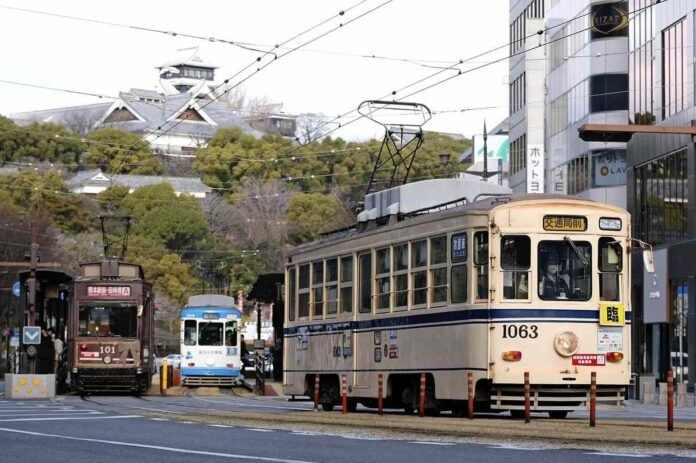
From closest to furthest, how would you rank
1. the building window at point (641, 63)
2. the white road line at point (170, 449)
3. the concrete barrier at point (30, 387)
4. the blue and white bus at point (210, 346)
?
the white road line at point (170, 449) → the concrete barrier at point (30, 387) → the building window at point (641, 63) → the blue and white bus at point (210, 346)

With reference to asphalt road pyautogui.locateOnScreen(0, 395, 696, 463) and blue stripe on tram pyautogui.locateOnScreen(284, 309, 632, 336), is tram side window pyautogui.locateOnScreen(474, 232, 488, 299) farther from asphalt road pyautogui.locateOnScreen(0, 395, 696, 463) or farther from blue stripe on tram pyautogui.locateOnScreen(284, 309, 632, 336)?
asphalt road pyautogui.locateOnScreen(0, 395, 696, 463)

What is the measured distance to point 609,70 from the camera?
54188mm

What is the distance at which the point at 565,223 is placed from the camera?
22.7 m

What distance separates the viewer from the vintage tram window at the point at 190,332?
5384 centimetres

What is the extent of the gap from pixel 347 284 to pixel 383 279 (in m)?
1.63

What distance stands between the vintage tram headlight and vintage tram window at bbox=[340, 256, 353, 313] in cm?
525

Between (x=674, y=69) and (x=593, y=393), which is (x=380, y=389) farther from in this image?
(x=674, y=69)

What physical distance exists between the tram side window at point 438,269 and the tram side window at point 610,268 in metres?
2.29

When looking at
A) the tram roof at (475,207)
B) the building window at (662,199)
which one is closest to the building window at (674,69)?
the building window at (662,199)

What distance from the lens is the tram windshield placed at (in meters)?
43.3

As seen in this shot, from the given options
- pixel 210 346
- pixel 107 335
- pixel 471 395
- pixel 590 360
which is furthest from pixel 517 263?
pixel 210 346

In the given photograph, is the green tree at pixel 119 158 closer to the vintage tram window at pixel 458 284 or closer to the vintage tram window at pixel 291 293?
the vintage tram window at pixel 291 293

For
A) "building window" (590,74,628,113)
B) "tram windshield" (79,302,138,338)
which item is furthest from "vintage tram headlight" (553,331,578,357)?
"building window" (590,74,628,113)

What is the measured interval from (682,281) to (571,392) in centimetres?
2568
